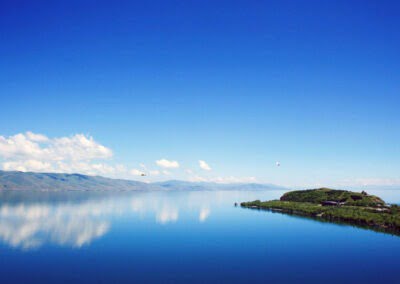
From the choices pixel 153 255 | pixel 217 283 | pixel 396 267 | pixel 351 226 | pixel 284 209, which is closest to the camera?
pixel 217 283

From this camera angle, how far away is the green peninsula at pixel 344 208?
86.8m

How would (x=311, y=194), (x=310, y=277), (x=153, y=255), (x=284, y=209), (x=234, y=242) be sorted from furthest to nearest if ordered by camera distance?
(x=311, y=194) < (x=284, y=209) < (x=234, y=242) < (x=153, y=255) < (x=310, y=277)

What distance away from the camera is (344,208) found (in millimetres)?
117000

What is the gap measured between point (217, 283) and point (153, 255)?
58.2ft

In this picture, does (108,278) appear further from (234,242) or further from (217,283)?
(234,242)

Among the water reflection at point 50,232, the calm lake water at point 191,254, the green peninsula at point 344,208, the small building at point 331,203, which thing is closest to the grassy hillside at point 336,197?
the green peninsula at point 344,208

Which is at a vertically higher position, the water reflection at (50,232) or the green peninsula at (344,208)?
the green peninsula at (344,208)

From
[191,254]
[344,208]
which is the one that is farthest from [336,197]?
[191,254]

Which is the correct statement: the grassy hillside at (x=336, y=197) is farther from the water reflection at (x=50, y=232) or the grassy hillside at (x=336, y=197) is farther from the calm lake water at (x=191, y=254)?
the water reflection at (x=50, y=232)

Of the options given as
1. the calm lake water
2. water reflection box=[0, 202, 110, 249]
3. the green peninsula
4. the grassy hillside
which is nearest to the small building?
the green peninsula

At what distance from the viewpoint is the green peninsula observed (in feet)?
285

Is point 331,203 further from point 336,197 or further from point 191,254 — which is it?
point 191,254

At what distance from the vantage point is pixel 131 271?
42438 mm

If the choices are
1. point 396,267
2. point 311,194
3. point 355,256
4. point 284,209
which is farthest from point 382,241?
point 311,194
